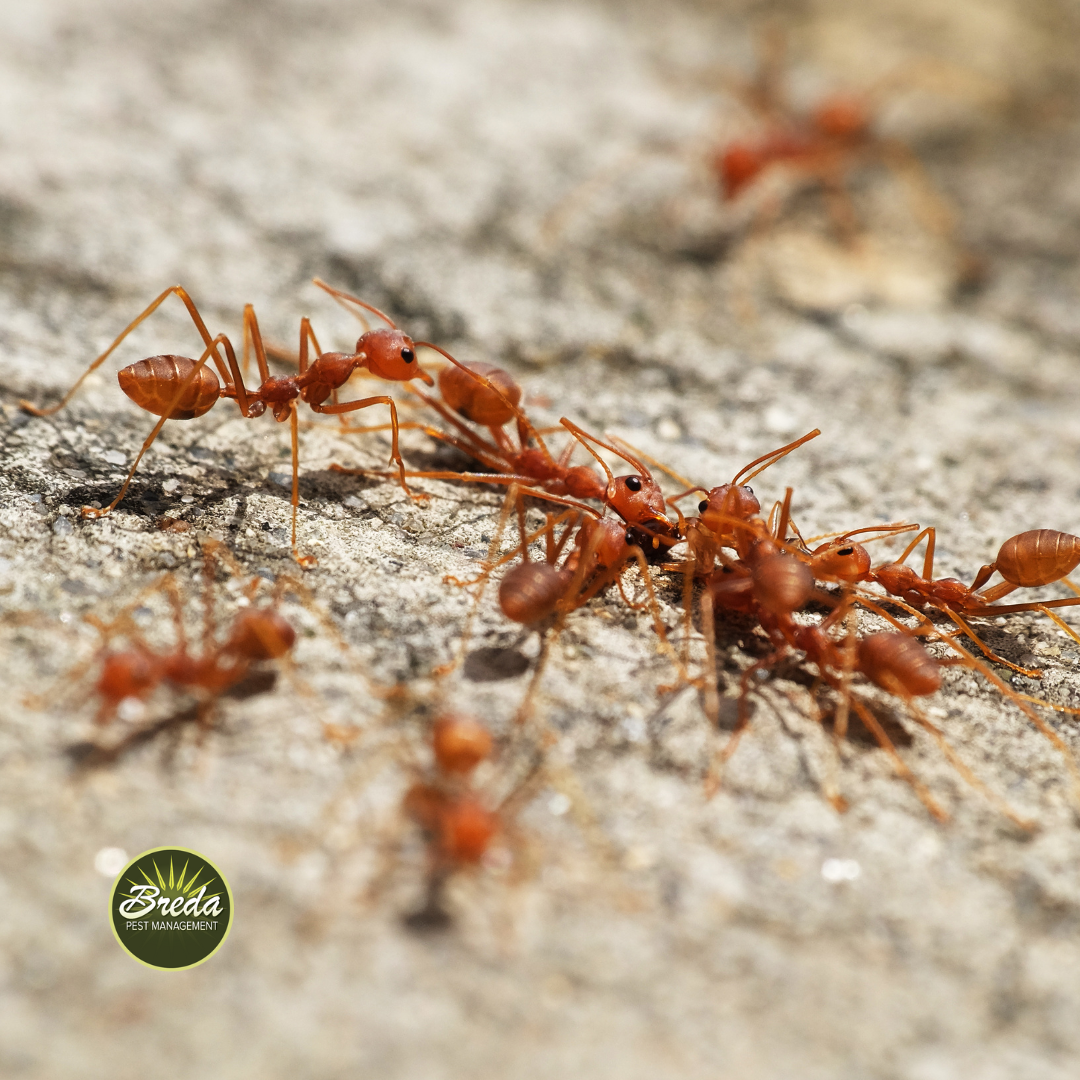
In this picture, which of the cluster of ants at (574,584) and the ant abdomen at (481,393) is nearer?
the cluster of ants at (574,584)

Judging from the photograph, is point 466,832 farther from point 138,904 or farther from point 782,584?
point 782,584

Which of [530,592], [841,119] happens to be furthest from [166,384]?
[841,119]

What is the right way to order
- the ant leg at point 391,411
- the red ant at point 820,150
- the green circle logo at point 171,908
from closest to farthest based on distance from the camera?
1. the green circle logo at point 171,908
2. the ant leg at point 391,411
3. the red ant at point 820,150

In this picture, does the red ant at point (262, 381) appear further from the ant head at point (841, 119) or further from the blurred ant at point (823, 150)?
the ant head at point (841, 119)

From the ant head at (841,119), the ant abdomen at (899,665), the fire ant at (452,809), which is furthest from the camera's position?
the ant head at (841,119)

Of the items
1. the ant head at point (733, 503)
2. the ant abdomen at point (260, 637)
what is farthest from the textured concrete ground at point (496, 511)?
the ant head at point (733, 503)

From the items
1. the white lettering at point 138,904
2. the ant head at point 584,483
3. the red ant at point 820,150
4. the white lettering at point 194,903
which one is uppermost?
the red ant at point 820,150

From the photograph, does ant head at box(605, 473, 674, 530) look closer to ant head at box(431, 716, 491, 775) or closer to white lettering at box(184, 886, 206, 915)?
ant head at box(431, 716, 491, 775)
